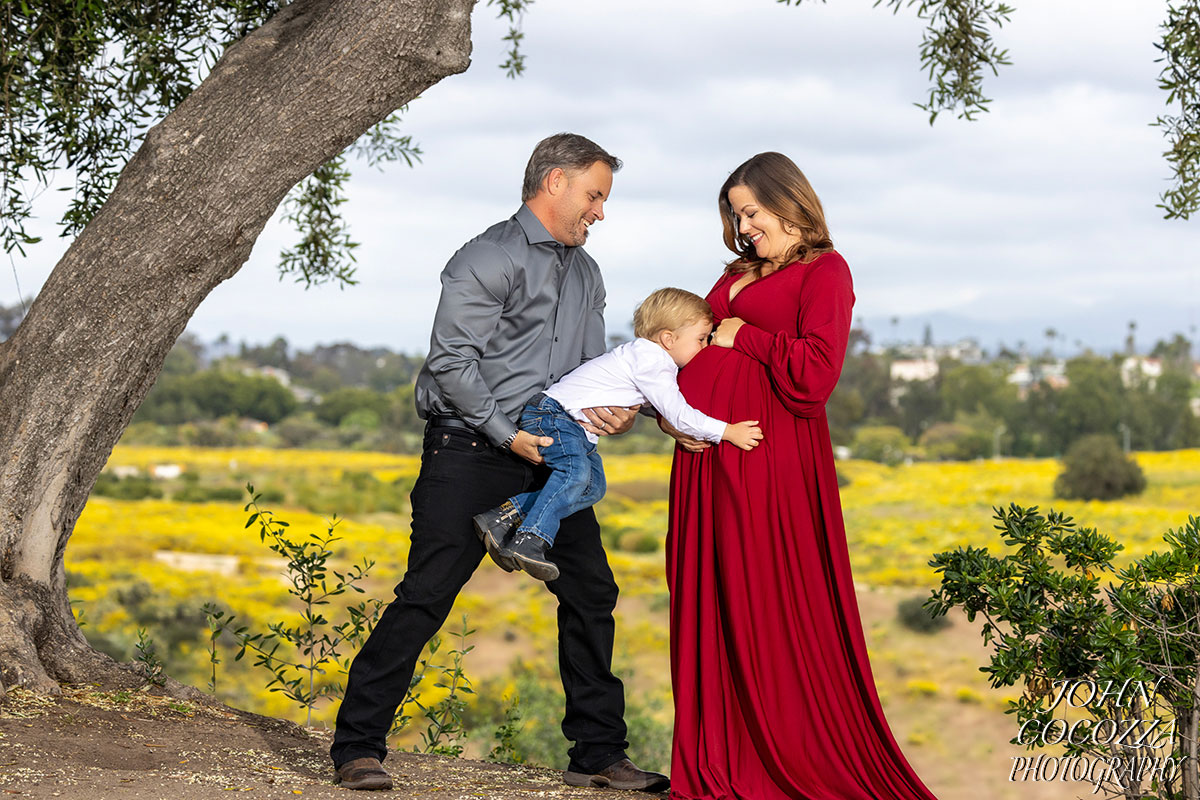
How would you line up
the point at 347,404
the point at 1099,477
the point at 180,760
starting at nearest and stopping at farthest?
1. the point at 180,760
2. the point at 1099,477
3. the point at 347,404

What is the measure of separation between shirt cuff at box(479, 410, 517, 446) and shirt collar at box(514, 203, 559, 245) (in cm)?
61

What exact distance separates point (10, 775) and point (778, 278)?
10.1 feet

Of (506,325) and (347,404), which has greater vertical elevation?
(347,404)

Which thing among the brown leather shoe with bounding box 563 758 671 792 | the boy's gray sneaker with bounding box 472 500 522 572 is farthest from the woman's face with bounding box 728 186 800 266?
the brown leather shoe with bounding box 563 758 671 792

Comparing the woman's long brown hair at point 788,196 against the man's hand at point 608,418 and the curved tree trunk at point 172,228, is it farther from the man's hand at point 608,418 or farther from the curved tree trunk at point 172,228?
the curved tree trunk at point 172,228

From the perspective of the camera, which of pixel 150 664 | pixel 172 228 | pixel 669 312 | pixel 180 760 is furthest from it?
pixel 150 664

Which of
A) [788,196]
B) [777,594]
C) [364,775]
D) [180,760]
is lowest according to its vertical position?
[180,760]

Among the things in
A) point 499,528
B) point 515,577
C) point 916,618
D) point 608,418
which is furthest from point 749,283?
point 515,577

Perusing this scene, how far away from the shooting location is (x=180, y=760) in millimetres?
4262

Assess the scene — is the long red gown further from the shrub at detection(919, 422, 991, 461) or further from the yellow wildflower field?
the shrub at detection(919, 422, 991, 461)

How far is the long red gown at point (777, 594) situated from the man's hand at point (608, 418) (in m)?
0.25

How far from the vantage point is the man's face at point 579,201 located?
12.8ft

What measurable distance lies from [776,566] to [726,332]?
0.82 metres

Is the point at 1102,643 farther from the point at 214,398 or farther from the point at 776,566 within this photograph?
the point at 214,398
